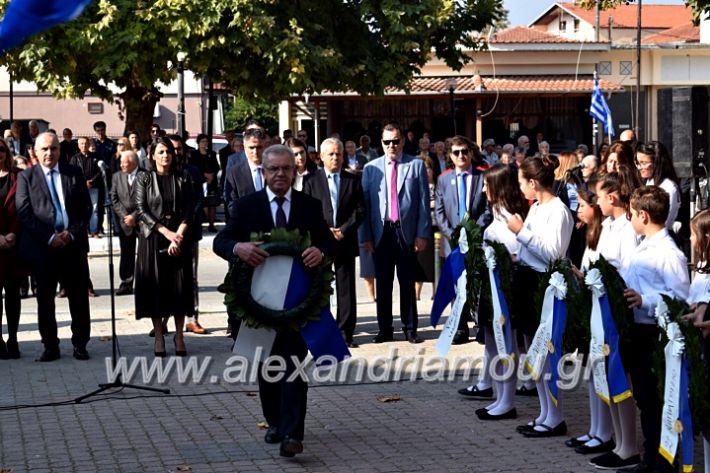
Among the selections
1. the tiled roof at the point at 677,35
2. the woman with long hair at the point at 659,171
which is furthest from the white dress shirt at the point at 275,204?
the tiled roof at the point at 677,35

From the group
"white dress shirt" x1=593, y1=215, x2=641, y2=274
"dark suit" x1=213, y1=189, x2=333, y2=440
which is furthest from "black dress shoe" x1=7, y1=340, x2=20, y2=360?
"white dress shirt" x1=593, y1=215, x2=641, y2=274

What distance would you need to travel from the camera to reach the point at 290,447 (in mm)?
7883

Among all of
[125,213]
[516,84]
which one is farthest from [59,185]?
[516,84]

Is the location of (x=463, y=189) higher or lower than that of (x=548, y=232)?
higher

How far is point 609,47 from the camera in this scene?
169 ft

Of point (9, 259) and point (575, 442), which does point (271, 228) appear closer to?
point (575, 442)

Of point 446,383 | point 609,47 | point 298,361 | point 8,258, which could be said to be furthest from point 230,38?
point 609,47

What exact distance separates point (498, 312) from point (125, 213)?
6.54 metres

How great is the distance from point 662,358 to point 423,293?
1019 cm

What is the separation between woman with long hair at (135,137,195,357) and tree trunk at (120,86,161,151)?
639 inches

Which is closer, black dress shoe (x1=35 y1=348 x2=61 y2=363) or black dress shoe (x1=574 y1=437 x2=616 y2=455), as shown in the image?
black dress shoe (x1=574 y1=437 x2=616 y2=455)

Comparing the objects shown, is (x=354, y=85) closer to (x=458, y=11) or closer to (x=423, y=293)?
(x=458, y=11)

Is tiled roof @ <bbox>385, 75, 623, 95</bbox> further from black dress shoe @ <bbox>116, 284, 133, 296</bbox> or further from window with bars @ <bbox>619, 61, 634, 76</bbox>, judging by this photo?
black dress shoe @ <bbox>116, 284, 133, 296</bbox>

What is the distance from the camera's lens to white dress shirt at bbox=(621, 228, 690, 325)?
23.7 ft
